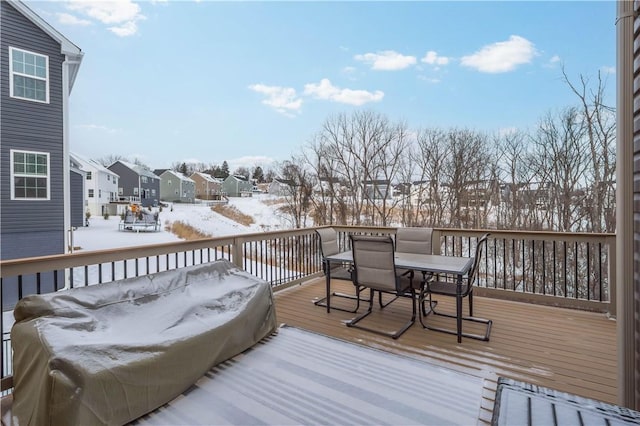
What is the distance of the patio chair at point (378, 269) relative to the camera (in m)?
3.04

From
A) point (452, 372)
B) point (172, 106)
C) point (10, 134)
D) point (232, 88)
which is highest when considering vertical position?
point (232, 88)

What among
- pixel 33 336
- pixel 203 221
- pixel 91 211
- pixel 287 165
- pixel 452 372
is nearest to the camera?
pixel 33 336

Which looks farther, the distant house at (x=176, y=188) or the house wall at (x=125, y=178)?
the distant house at (x=176, y=188)

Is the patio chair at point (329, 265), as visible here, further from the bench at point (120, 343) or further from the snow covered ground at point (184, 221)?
the bench at point (120, 343)

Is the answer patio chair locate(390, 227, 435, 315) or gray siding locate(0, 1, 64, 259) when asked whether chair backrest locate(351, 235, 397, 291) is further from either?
gray siding locate(0, 1, 64, 259)

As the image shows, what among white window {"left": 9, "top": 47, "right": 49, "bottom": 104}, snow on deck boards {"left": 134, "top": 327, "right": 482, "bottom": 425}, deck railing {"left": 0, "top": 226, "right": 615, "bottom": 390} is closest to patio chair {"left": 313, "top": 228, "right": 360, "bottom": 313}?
deck railing {"left": 0, "top": 226, "right": 615, "bottom": 390}

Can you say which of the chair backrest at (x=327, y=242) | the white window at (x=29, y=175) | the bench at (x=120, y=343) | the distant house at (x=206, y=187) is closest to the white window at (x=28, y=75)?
the white window at (x=29, y=175)

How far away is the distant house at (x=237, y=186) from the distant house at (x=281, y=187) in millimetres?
1003

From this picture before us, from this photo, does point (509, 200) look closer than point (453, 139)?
Yes

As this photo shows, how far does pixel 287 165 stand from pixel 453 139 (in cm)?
524

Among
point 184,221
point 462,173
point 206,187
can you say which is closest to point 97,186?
point 184,221

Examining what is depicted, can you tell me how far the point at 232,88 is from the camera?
27.7 ft

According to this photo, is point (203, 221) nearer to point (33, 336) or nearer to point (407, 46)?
point (33, 336)

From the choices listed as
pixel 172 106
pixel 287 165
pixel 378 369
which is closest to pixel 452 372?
pixel 378 369
